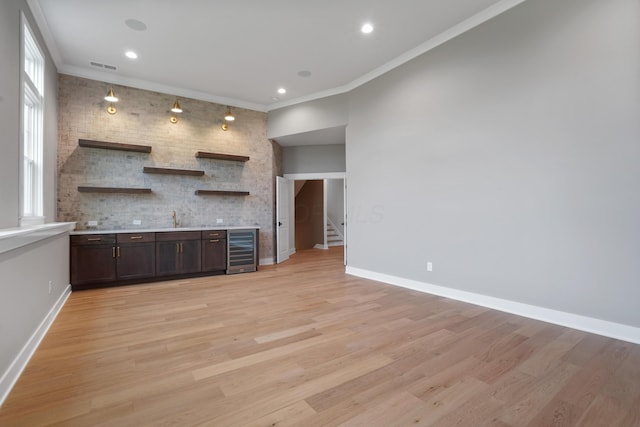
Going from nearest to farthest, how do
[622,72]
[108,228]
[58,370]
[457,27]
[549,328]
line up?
[58,370] → [622,72] → [549,328] → [457,27] → [108,228]

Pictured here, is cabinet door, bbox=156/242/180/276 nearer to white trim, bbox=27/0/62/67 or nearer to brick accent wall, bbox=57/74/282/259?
brick accent wall, bbox=57/74/282/259

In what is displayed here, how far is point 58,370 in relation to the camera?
2156 millimetres

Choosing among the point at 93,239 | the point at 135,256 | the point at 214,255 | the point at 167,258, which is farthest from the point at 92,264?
the point at 214,255

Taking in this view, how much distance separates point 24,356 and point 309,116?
17.2 feet

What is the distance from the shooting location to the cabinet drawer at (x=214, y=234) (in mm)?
5320

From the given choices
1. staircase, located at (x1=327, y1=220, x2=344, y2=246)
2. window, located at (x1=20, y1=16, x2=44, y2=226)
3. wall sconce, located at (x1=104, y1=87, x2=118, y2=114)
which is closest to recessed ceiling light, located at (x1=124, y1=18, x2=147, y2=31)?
window, located at (x1=20, y1=16, x2=44, y2=226)

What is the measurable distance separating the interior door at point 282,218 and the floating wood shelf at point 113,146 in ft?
8.69

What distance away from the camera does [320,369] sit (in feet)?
7.04

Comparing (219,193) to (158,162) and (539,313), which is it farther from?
(539,313)

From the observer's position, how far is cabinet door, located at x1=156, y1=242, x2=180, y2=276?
489cm

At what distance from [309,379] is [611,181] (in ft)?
10.4

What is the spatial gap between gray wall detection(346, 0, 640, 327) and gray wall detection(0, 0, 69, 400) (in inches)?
168

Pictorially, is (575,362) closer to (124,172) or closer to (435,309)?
(435,309)

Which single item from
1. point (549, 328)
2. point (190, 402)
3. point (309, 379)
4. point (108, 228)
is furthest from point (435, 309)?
point (108, 228)
